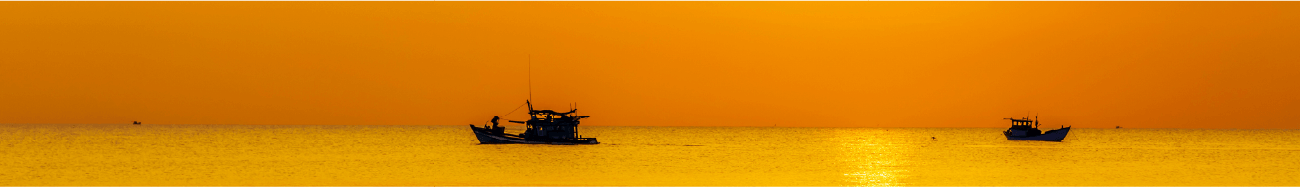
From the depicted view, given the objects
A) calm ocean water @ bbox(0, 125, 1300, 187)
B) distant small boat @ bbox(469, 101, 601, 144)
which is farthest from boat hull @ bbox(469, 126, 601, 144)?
calm ocean water @ bbox(0, 125, 1300, 187)

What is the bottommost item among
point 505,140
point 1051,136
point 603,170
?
point 603,170

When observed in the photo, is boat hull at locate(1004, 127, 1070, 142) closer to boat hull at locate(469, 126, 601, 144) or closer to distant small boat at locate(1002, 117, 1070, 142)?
distant small boat at locate(1002, 117, 1070, 142)

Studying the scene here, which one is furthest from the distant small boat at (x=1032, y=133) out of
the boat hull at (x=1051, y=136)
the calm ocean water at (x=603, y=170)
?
the calm ocean water at (x=603, y=170)

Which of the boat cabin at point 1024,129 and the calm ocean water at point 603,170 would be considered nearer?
the calm ocean water at point 603,170

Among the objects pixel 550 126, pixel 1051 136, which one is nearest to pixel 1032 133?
pixel 1051 136

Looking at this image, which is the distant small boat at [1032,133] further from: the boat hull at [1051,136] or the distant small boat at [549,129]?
the distant small boat at [549,129]

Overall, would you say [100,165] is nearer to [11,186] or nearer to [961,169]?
[11,186]

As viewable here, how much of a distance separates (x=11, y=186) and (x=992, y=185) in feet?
116

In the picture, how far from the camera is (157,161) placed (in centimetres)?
5394

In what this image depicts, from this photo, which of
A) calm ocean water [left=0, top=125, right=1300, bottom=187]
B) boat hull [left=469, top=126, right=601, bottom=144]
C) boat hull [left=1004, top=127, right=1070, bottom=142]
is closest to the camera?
calm ocean water [left=0, top=125, right=1300, bottom=187]

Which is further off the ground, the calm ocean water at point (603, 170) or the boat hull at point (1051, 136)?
the boat hull at point (1051, 136)

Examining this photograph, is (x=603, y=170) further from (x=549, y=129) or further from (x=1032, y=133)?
(x=1032, y=133)

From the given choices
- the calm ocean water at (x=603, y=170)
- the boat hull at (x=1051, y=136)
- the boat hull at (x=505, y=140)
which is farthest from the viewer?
the boat hull at (x=1051, y=136)

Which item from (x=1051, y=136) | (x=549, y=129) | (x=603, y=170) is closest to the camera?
(x=603, y=170)
